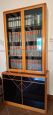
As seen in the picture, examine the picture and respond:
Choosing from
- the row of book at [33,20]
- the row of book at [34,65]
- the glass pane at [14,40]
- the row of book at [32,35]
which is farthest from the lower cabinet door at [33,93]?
the row of book at [33,20]

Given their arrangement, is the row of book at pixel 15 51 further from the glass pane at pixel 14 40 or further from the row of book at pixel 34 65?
the row of book at pixel 34 65

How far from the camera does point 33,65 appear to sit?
2.39 metres

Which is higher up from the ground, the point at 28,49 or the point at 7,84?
the point at 28,49

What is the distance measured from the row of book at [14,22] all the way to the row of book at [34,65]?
31.2 inches

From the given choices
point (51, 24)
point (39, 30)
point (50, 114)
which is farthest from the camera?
point (51, 24)

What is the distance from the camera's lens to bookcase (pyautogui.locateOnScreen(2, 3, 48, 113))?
2176 mm

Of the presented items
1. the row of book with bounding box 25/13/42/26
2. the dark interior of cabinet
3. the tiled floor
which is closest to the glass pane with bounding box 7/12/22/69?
the row of book with bounding box 25/13/42/26

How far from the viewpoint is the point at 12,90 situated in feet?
7.90

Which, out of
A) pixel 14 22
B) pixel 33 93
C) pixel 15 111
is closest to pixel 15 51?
pixel 14 22

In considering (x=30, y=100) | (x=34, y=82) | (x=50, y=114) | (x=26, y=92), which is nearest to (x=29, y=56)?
(x=34, y=82)

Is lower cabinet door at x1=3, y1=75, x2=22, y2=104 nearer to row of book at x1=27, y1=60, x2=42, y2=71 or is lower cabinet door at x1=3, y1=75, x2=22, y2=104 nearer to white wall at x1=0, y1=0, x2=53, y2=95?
row of book at x1=27, y1=60, x2=42, y2=71

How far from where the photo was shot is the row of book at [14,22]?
93.1 inches

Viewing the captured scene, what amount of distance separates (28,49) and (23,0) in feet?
3.62

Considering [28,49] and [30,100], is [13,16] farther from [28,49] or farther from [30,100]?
[30,100]
